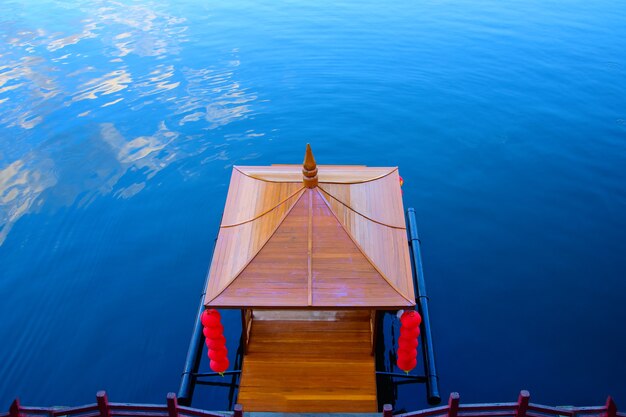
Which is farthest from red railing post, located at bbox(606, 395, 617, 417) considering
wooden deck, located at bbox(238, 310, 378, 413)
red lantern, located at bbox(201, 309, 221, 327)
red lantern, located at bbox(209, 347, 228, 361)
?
red lantern, located at bbox(209, 347, 228, 361)

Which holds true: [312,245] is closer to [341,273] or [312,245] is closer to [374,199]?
[341,273]

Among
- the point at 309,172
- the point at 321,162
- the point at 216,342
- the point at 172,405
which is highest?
the point at 321,162

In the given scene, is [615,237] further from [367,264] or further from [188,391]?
[188,391]

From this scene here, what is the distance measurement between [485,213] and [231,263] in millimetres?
12187

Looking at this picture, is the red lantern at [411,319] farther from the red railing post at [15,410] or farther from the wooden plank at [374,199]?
the red railing post at [15,410]

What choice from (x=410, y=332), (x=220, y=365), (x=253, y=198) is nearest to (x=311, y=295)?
(x=410, y=332)

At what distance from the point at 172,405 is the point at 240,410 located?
4.05ft

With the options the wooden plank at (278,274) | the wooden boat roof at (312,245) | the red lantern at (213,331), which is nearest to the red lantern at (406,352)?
the wooden boat roof at (312,245)

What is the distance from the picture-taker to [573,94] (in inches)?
1029

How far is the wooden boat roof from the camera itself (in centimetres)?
923

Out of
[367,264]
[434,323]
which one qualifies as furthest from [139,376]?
[434,323]

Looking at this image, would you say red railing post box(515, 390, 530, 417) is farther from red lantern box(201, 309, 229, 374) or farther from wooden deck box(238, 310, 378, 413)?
red lantern box(201, 309, 229, 374)

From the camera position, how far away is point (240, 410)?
8531 millimetres

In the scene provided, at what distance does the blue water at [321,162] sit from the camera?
13539 mm
